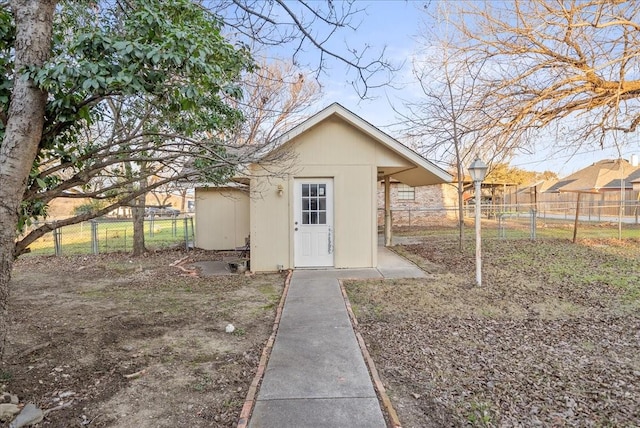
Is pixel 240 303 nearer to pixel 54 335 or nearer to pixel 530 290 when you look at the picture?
pixel 54 335

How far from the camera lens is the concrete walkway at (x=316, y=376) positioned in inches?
110

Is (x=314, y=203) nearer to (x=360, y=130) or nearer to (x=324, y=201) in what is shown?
(x=324, y=201)

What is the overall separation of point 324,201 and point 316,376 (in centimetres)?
535

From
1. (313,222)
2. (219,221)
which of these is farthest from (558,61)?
(219,221)

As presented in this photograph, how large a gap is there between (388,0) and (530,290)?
549cm

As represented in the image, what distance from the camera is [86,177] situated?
3709 mm

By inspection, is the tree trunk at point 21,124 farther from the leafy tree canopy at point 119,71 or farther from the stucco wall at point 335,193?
the stucco wall at point 335,193

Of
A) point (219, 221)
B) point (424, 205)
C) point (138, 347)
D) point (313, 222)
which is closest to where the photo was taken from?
point (138, 347)

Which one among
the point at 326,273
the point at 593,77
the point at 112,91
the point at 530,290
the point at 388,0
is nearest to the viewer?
the point at 112,91

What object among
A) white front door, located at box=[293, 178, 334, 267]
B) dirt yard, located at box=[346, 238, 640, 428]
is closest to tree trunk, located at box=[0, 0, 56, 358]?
dirt yard, located at box=[346, 238, 640, 428]

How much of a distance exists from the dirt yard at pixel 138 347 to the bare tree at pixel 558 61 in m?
5.51

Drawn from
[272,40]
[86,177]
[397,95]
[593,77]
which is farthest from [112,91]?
[593,77]

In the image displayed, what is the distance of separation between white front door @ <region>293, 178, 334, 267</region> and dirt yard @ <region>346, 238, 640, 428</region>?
1.45 metres

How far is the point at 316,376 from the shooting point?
136 inches
